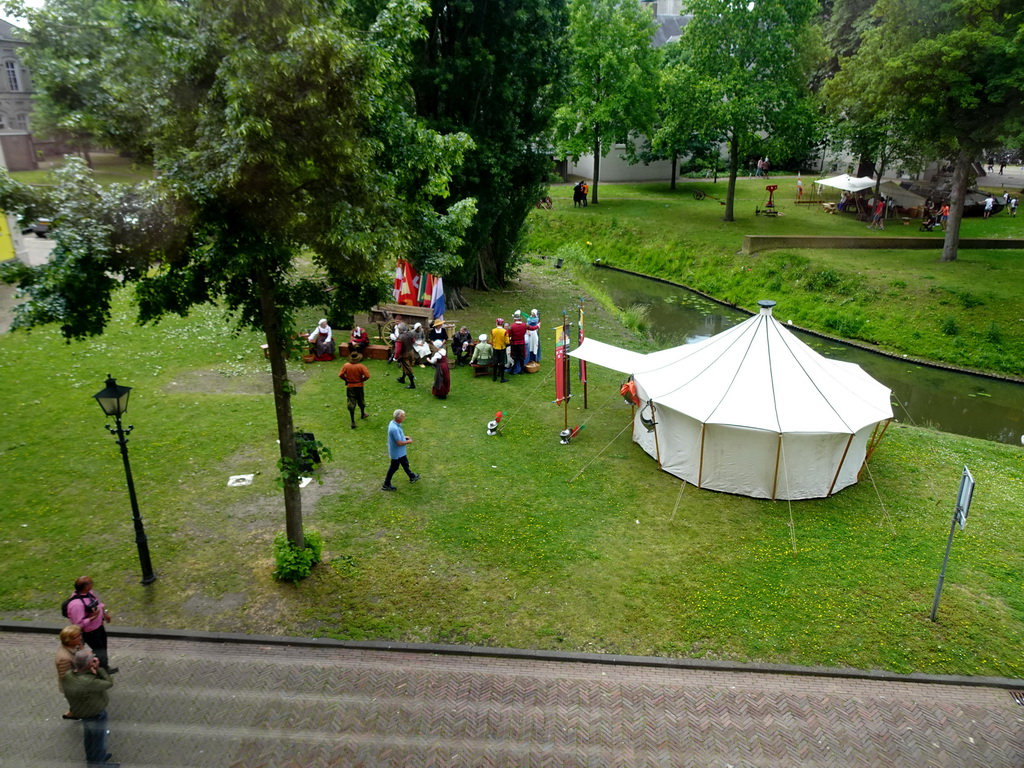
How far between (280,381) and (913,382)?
66.2 ft

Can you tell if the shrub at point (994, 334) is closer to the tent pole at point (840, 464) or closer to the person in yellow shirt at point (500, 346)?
the tent pole at point (840, 464)

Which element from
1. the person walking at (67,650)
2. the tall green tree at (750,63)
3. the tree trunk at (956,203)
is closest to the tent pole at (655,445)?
the person walking at (67,650)

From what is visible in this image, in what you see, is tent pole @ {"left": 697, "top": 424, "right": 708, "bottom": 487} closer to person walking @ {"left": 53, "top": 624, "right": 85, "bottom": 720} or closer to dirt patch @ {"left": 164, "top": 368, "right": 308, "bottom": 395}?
dirt patch @ {"left": 164, "top": 368, "right": 308, "bottom": 395}

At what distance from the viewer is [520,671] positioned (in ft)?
28.3

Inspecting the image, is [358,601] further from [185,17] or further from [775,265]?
[775,265]

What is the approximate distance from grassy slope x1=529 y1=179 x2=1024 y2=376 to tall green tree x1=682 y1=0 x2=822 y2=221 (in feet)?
16.6

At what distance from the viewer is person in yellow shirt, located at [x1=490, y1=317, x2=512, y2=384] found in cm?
1772

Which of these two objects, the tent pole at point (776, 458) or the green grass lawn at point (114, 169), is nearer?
the green grass lawn at point (114, 169)

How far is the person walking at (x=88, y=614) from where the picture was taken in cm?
750

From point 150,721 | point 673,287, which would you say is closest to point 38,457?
point 150,721

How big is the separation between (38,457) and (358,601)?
24.5ft

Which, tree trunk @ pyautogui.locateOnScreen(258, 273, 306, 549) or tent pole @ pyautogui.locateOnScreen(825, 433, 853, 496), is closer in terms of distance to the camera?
tree trunk @ pyautogui.locateOnScreen(258, 273, 306, 549)

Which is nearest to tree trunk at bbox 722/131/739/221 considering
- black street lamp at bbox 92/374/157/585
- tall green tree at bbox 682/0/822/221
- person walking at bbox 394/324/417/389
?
tall green tree at bbox 682/0/822/221

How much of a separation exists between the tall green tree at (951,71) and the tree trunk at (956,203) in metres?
0.06
